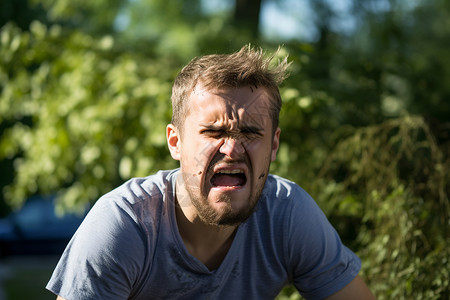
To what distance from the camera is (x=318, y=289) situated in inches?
82.7

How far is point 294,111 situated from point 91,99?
4.90 feet

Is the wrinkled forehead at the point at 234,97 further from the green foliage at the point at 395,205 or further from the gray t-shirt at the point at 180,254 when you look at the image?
the green foliage at the point at 395,205

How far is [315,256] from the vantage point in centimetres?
207

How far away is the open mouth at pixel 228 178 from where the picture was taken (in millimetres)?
1878

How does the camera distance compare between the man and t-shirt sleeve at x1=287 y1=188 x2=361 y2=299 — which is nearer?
the man

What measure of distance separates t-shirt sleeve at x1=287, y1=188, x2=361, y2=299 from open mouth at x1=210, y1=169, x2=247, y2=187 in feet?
0.98

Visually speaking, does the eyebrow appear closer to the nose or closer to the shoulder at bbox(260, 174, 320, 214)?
the nose

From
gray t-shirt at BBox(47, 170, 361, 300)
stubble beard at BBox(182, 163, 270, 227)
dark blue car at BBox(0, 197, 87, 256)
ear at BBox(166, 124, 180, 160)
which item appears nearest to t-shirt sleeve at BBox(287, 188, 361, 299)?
gray t-shirt at BBox(47, 170, 361, 300)

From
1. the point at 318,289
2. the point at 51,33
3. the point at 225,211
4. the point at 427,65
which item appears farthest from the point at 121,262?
the point at 427,65

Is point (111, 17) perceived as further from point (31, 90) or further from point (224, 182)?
point (224, 182)

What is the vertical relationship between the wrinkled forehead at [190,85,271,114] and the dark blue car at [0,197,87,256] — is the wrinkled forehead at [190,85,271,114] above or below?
above

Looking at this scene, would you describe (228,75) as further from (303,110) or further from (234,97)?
(303,110)

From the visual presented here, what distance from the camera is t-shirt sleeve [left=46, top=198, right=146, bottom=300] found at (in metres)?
1.77

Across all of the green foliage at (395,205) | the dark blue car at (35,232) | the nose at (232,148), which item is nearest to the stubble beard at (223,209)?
the nose at (232,148)
